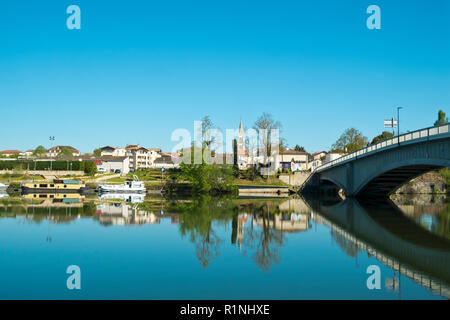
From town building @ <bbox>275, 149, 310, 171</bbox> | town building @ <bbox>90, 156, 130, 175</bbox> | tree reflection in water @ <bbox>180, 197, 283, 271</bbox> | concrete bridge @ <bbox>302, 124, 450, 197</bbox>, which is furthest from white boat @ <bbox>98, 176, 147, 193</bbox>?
town building @ <bbox>90, 156, 130, 175</bbox>

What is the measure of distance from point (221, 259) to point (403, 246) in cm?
853

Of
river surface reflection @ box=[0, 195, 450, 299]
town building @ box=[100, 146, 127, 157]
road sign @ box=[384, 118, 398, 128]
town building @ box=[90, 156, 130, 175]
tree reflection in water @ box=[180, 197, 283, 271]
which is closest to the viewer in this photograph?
river surface reflection @ box=[0, 195, 450, 299]

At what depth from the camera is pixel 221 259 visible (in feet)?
47.4

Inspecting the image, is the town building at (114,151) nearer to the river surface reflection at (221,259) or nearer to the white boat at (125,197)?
the white boat at (125,197)

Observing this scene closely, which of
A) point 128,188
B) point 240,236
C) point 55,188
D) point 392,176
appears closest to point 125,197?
point 128,188

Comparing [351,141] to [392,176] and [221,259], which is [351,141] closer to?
[392,176]

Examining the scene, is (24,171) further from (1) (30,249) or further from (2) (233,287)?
(2) (233,287)

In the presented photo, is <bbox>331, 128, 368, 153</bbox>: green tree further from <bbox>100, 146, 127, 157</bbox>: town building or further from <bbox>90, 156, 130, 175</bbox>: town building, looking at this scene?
<bbox>100, 146, 127, 157</bbox>: town building

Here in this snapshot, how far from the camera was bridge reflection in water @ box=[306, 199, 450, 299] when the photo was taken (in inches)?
485

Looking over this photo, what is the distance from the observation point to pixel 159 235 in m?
19.9

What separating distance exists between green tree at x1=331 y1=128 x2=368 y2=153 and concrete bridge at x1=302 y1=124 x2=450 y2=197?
→ 20593mm

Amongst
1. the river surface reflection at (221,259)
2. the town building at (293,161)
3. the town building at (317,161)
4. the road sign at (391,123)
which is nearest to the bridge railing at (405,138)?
the road sign at (391,123)

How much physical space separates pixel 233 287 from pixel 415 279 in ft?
17.8
